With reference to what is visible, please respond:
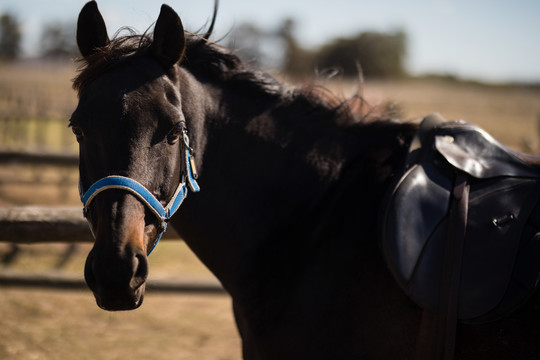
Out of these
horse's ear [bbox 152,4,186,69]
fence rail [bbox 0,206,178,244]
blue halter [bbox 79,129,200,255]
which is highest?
horse's ear [bbox 152,4,186,69]

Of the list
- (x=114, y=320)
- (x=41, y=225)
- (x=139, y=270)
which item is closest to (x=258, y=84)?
(x=139, y=270)

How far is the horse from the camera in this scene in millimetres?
1589

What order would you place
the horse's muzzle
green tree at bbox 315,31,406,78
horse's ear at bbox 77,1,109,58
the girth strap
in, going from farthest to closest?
green tree at bbox 315,31,406,78, horse's ear at bbox 77,1,109,58, the girth strap, the horse's muzzle

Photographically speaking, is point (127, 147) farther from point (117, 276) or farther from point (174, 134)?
point (117, 276)

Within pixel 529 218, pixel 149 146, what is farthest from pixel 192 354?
pixel 529 218

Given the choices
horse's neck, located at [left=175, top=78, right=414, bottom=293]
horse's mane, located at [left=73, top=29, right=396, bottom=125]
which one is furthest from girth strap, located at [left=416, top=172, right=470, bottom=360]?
horse's mane, located at [left=73, top=29, right=396, bottom=125]

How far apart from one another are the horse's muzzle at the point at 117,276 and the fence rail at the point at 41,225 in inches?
68.1

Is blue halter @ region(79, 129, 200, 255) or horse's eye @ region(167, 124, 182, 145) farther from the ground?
horse's eye @ region(167, 124, 182, 145)

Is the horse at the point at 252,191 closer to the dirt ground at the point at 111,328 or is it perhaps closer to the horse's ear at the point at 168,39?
the horse's ear at the point at 168,39

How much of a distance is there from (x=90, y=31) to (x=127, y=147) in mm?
671

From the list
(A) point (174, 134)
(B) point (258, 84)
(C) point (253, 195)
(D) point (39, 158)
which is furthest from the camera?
(D) point (39, 158)

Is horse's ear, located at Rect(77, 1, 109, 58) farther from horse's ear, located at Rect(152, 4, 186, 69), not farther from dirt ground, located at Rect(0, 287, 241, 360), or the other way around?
dirt ground, located at Rect(0, 287, 241, 360)

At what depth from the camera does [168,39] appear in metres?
1.80

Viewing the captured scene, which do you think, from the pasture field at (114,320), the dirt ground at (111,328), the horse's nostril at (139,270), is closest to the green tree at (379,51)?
the pasture field at (114,320)
